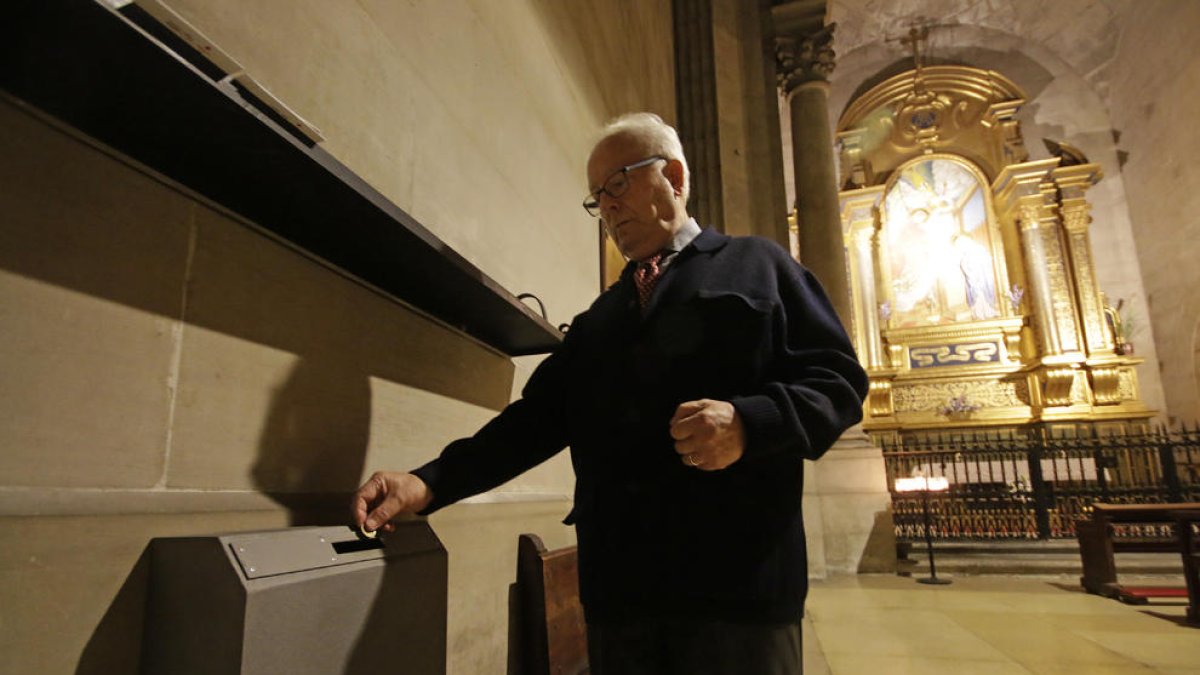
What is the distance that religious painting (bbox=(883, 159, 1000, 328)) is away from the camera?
13727mm

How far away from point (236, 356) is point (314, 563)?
409 mm

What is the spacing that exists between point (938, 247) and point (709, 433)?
15123 mm

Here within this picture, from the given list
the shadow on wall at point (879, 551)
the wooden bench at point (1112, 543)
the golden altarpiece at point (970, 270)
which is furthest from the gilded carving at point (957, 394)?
the wooden bench at point (1112, 543)

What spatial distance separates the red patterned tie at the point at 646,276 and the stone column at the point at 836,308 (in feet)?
14.8

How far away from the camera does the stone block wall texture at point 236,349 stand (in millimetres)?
838

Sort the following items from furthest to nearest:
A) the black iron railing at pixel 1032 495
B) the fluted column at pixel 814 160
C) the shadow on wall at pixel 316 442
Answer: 1. the black iron railing at pixel 1032 495
2. the fluted column at pixel 814 160
3. the shadow on wall at pixel 316 442

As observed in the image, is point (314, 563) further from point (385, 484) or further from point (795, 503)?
point (795, 503)

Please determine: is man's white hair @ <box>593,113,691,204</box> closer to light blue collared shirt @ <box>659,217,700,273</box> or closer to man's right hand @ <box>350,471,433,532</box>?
light blue collared shirt @ <box>659,217,700,273</box>

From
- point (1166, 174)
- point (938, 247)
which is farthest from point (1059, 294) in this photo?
point (1166, 174)

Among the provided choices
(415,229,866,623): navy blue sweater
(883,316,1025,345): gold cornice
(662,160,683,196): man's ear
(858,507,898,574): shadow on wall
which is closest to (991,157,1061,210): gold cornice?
(883,316,1025,345): gold cornice

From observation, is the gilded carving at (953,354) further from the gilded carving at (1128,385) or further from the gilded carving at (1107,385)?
the gilded carving at (1128,385)

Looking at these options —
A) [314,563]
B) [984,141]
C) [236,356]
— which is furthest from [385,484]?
[984,141]

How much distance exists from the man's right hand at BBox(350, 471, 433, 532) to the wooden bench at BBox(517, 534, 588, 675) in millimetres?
660

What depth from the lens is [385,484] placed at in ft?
3.98
